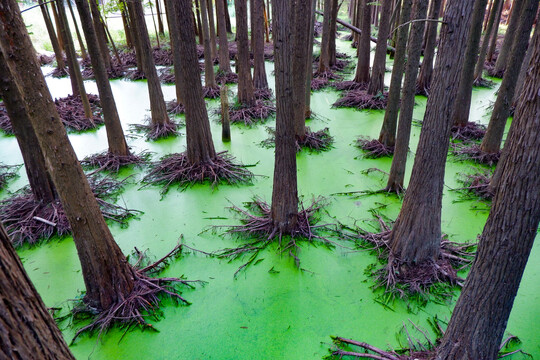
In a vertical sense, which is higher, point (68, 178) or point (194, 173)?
point (68, 178)

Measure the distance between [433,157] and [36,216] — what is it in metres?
4.31

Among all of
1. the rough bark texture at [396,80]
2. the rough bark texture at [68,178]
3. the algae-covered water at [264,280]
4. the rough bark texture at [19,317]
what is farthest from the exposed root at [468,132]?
the rough bark texture at [19,317]

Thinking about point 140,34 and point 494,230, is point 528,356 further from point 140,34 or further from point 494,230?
point 140,34

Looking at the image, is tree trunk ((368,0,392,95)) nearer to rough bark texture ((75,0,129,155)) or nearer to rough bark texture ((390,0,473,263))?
rough bark texture ((390,0,473,263))

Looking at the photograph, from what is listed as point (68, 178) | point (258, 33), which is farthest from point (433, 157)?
point (258, 33)

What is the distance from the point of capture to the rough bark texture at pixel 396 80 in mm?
4207

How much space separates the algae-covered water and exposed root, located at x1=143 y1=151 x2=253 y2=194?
0.14 m

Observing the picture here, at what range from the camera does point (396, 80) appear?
4.89 m

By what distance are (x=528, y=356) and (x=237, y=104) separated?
6.44 metres

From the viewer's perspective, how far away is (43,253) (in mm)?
3754

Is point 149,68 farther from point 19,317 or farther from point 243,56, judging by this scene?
point 19,317

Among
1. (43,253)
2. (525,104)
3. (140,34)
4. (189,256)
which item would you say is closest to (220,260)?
(189,256)

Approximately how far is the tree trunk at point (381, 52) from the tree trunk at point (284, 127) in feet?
12.2

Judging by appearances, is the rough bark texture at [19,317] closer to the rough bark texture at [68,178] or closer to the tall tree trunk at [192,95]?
the rough bark texture at [68,178]
